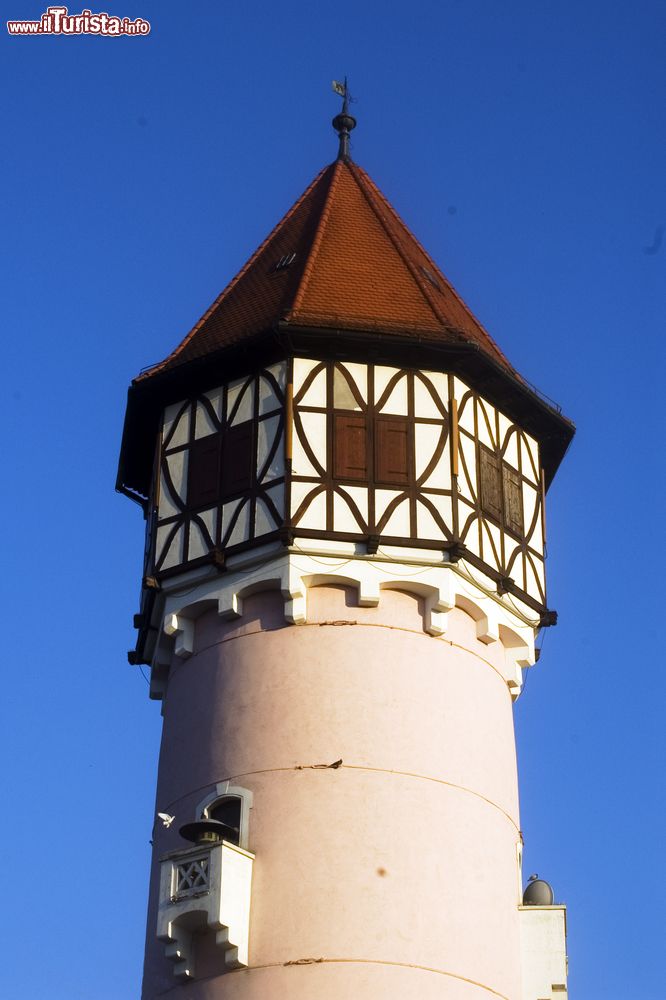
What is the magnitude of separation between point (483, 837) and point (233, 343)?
7.93m

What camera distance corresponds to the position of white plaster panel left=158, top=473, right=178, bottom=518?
29.4 meters

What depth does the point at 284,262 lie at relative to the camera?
31.9m

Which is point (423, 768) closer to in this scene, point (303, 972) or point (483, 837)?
point (483, 837)

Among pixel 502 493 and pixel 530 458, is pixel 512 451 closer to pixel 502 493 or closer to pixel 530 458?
pixel 530 458

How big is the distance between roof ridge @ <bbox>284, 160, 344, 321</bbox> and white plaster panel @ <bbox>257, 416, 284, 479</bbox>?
1511 millimetres

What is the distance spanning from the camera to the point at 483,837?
26.8 metres

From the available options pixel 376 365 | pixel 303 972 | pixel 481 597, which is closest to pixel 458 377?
pixel 376 365

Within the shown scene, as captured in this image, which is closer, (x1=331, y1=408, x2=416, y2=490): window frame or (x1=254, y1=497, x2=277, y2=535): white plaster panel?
(x1=254, y1=497, x2=277, y2=535): white plaster panel

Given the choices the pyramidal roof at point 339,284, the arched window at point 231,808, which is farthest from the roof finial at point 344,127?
the arched window at point 231,808

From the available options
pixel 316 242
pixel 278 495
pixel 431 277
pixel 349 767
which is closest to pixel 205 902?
pixel 349 767

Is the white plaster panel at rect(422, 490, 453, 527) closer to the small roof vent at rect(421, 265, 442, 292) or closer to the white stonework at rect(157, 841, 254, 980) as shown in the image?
the small roof vent at rect(421, 265, 442, 292)

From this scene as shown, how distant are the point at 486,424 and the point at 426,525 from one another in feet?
8.28

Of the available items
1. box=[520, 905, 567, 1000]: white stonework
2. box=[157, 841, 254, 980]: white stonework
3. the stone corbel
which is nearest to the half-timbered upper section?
the stone corbel

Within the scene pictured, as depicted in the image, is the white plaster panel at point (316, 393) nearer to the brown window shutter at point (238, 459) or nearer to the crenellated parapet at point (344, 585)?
the brown window shutter at point (238, 459)
